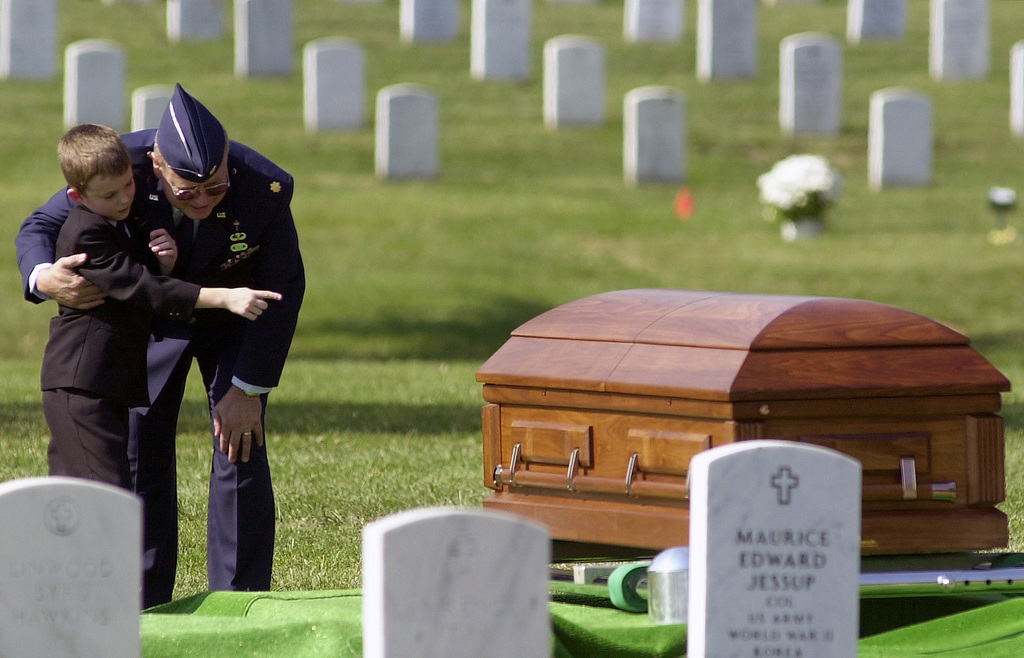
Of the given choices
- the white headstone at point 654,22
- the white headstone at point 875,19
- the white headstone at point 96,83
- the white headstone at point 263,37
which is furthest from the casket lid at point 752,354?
the white headstone at point 875,19

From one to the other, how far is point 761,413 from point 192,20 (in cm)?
1478

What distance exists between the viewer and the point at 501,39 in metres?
16.3

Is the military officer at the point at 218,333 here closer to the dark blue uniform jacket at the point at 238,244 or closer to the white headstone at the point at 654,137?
the dark blue uniform jacket at the point at 238,244

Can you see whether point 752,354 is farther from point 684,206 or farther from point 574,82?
point 574,82

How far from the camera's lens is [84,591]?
272 cm

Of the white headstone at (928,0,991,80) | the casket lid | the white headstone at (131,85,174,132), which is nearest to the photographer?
the casket lid

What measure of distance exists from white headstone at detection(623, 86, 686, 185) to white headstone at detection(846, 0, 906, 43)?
5.63 metres

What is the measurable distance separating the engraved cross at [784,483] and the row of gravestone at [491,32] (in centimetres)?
1359

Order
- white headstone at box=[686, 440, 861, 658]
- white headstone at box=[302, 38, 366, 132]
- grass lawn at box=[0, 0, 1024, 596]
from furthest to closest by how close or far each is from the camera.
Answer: white headstone at box=[302, 38, 366, 132]
grass lawn at box=[0, 0, 1024, 596]
white headstone at box=[686, 440, 861, 658]

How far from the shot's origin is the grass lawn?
22.4ft

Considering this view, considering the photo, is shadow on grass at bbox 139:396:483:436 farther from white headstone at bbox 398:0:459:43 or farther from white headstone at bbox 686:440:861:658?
white headstone at bbox 398:0:459:43

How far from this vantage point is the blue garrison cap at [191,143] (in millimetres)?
3676

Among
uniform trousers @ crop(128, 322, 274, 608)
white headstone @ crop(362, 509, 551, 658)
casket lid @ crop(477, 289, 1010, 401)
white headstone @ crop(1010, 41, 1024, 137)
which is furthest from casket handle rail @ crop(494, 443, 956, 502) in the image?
white headstone @ crop(1010, 41, 1024, 137)

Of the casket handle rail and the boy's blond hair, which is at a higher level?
the boy's blond hair
